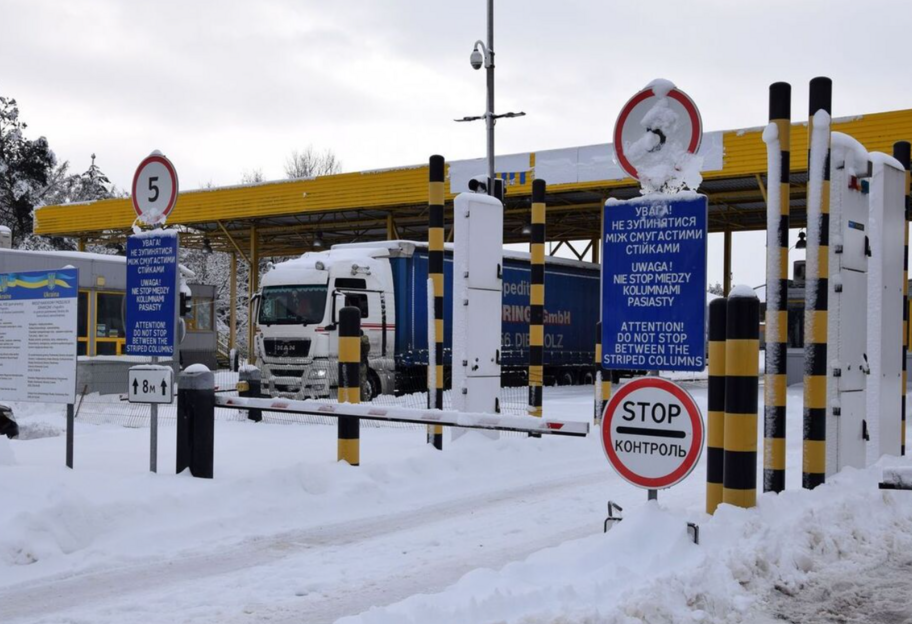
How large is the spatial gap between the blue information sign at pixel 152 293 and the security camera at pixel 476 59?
14.5 metres

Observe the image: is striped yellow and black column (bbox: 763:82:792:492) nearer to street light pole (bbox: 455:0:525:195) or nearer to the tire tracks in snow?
the tire tracks in snow

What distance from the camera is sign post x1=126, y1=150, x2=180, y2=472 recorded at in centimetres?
892

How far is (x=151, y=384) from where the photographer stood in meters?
8.77

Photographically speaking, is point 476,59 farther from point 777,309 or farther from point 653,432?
point 653,432

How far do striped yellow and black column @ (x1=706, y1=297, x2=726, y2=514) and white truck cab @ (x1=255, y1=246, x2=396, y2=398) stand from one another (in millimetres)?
14760

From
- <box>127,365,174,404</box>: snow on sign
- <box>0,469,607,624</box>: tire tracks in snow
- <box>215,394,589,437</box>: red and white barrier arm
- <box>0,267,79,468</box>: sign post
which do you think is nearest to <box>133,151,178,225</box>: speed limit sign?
<box>0,267,79,468</box>: sign post

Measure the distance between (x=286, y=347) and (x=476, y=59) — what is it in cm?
763

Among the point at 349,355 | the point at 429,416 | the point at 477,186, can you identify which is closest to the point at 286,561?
the point at 429,416

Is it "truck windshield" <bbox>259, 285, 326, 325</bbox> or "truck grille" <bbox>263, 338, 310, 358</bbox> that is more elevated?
"truck windshield" <bbox>259, 285, 326, 325</bbox>

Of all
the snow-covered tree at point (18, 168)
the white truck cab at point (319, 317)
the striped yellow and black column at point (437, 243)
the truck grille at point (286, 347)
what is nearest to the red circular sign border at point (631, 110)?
the striped yellow and black column at point (437, 243)

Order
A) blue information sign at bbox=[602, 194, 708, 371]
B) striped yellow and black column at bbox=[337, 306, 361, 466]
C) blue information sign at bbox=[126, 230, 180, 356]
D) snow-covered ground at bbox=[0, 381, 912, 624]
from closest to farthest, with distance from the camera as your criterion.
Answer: snow-covered ground at bbox=[0, 381, 912, 624] < blue information sign at bbox=[602, 194, 708, 371] < blue information sign at bbox=[126, 230, 180, 356] < striped yellow and black column at bbox=[337, 306, 361, 466]

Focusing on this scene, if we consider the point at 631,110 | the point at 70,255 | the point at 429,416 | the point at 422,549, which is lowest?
the point at 422,549

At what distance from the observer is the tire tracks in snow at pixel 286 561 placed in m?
5.25

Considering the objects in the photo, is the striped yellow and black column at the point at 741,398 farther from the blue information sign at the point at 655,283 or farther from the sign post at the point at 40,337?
the sign post at the point at 40,337
